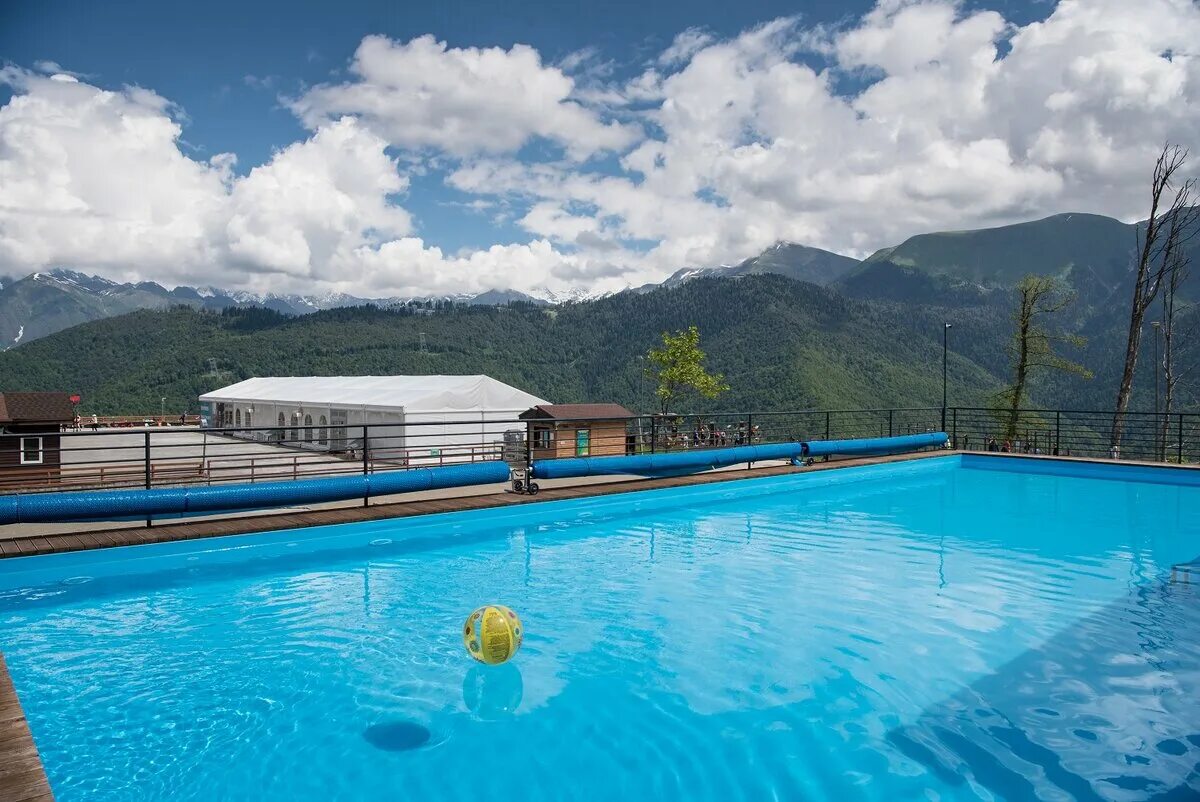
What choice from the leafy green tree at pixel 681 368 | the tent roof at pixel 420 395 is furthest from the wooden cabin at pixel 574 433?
the leafy green tree at pixel 681 368

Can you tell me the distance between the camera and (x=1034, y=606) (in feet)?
20.5

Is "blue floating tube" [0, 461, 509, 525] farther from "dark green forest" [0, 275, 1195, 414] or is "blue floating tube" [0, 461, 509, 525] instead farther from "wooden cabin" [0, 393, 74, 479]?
"dark green forest" [0, 275, 1195, 414]

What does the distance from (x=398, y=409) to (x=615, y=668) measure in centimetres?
2078

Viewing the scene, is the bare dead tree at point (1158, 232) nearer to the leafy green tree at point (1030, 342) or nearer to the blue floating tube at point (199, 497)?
the leafy green tree at point (1030, 342)

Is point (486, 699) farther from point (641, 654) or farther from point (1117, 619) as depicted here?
point (1117, 619)

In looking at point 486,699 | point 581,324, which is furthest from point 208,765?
point 581,324

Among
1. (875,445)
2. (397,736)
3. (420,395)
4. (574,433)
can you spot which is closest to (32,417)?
(420,395)

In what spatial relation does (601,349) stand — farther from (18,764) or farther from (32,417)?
(18,764)

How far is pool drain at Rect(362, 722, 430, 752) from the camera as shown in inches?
149

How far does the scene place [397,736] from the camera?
3.89m

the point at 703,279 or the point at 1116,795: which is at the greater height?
the point at 703,279

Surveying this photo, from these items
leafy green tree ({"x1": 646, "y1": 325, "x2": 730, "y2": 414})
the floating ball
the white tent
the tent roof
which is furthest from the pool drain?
leafy green tree ({"x1": 646, "y1": 325, "x2": 730, "y2": 414})

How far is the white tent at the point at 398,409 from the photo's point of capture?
2377 centimetres

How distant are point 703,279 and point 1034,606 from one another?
137222 mm
